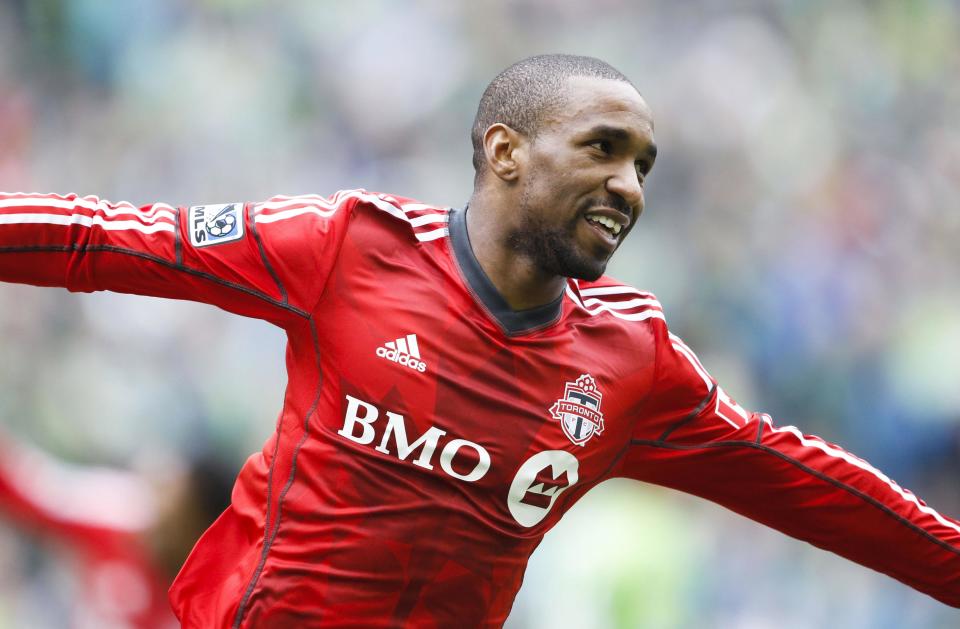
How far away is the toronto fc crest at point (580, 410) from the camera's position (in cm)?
295

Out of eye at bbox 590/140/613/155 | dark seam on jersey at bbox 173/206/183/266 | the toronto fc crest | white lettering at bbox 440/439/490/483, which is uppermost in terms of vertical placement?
eye at bbox 590/140/613/155

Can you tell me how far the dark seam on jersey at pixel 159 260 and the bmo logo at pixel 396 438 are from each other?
10.5 inches

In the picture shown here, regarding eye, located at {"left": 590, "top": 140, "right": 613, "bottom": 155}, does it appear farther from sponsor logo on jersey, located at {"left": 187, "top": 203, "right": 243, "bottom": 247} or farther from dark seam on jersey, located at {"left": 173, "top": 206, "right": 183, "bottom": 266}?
dark seam on jersey, located at {"left": 173, "top": 206, "right": 183, "bottom": 266}

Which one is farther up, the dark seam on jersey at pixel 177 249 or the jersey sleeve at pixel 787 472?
the jersey sleeve at pixel 787 472

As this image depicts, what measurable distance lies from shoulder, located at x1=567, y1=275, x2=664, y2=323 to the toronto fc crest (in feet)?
0.72

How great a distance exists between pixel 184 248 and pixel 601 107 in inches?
40.9

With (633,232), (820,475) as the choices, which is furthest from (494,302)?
(633,232)

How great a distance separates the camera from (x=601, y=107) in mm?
2879

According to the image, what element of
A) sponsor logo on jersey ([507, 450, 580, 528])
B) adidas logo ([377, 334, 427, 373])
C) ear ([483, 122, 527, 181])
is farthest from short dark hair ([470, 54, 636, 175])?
sponsor logo on jersey ([507, 450, 580, 528])

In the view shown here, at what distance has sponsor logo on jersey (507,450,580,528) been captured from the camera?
114 inches

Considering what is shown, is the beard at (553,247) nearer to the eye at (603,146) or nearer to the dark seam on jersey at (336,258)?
the eye at (603,146)

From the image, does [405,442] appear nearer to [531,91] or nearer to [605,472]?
[605,472]

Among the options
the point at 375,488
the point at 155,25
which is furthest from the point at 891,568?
the point at 155,25

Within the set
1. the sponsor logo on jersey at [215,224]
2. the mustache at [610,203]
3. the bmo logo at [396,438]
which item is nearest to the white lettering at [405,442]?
the bmo logo at [396,438]
